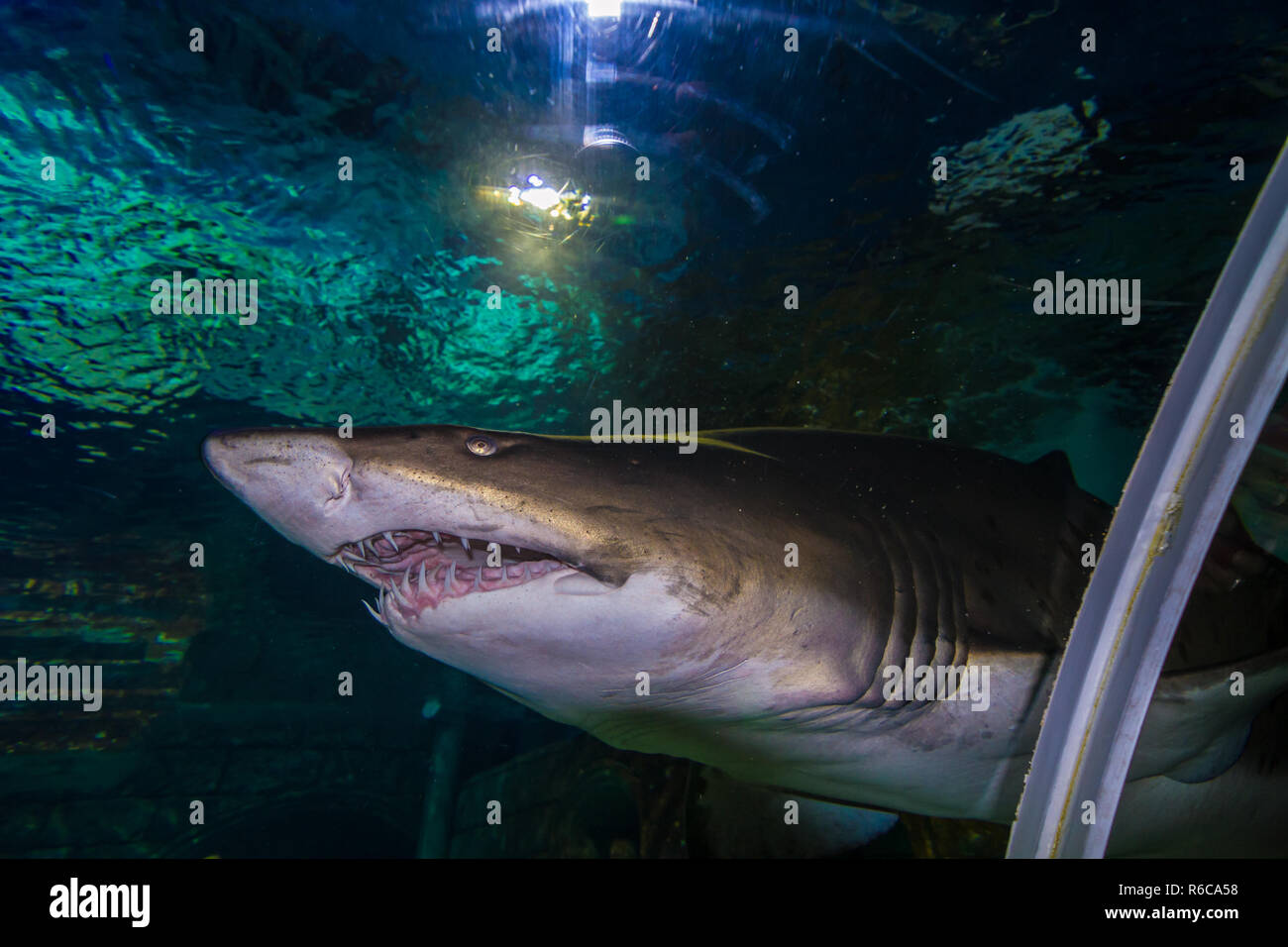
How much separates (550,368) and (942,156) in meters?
5.02

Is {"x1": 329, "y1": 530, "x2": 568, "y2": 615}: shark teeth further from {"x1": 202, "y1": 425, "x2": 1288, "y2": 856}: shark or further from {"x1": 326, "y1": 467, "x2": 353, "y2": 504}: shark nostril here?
{"x1": 326, "y1": 467, "x2": 353, "y2": 504}: shark nostril

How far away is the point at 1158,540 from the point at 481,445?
185 cm

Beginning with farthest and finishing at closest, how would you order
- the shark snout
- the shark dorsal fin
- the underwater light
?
the underwater light, the shark dorsal fin, the shark snout

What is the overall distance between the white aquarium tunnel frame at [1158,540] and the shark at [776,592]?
0.71m

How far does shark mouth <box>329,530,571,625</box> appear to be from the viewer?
2.12 meters

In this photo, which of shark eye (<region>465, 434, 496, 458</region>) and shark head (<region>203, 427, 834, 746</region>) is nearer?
shark head (<region>203, 427, 834, 746</region>)

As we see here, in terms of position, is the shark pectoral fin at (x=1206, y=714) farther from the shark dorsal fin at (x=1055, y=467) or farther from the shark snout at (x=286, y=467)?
the shark snout at (x=286, y=467)

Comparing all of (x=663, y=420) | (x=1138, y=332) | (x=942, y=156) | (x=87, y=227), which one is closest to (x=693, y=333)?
(x=663, y=420)

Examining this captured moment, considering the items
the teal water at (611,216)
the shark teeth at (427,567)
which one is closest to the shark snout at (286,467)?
the shark teeth at (427,567)

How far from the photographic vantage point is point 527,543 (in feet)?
6.73

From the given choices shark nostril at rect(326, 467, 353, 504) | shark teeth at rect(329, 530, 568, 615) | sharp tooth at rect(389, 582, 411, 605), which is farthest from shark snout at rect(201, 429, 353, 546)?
sharp tooth at rect(389, 582, 411, 605)

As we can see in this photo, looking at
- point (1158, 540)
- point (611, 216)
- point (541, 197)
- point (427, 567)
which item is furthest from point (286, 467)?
point (611, 216)

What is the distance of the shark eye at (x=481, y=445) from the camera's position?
83.0 inches

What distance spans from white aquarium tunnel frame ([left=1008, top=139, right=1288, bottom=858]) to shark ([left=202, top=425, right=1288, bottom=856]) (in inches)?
27.9
